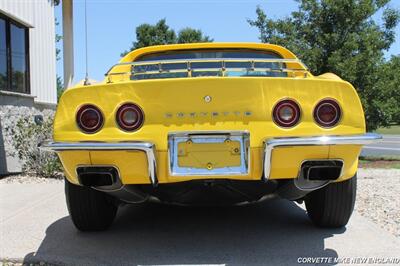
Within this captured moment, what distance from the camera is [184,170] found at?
304cm

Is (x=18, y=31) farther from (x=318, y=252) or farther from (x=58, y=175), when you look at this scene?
(x=318, y=252)

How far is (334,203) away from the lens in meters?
3.83

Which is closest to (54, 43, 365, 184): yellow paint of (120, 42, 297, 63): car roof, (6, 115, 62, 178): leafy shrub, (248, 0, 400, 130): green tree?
(120, 42, 297, 63): car roof

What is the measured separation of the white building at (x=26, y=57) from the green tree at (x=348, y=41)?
5909mm

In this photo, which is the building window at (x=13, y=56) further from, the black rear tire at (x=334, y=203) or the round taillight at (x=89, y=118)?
the black rear tire at (x=334, y=203)

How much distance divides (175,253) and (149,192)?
0.49 m

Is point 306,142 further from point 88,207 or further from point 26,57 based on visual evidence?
point 26,57

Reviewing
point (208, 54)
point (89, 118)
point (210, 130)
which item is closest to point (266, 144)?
point (210, 130)

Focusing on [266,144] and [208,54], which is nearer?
[266,144]

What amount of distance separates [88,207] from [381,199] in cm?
357

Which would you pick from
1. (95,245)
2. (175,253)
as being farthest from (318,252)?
(95,245)

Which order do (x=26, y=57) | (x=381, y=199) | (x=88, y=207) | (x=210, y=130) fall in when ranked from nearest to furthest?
(x=210, y=130), (x=88, y=207), (x=381, y=199), (x=26, y=57)

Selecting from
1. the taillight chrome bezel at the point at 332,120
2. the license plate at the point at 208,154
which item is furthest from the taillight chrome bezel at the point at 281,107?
the license plate at the point at 208,154

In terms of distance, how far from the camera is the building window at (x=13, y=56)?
8266 millimetres
